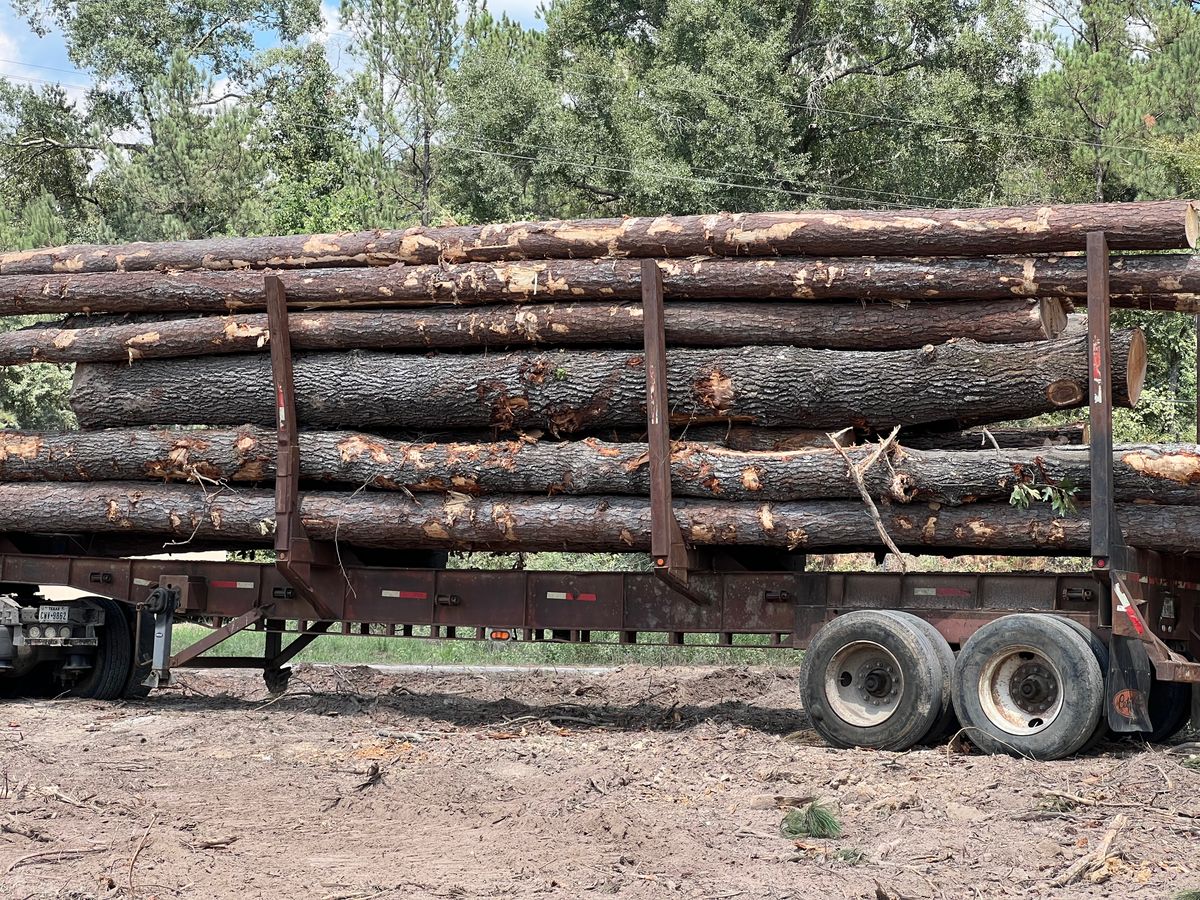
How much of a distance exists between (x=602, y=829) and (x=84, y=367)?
7942mm

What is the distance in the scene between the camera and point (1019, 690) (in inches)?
375

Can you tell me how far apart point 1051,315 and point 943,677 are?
2720 millimetres

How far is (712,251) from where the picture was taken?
10820 mm

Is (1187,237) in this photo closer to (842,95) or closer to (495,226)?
(495,226)

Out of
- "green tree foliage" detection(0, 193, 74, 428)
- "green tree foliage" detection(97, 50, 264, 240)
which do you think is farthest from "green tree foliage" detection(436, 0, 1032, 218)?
"green tree foliage" detection(0, 193, 74, 428)

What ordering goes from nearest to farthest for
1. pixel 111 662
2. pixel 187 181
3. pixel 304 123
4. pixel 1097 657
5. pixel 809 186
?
pixel 1097 657 < pixel 111 662 < pixel 809 186 < pixel 187 181 < pixel 304 123

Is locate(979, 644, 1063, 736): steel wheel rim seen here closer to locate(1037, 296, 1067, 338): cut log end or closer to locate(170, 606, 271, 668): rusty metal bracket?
locate(1037, 296, 1067, 338): cut log end

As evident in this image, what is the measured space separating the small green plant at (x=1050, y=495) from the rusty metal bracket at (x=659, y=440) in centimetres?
248

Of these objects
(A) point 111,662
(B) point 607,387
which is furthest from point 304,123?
(B) point 607,387

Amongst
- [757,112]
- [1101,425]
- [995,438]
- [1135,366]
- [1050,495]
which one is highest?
[757,112]

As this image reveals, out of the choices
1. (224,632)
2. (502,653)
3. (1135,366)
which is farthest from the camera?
(502,653)

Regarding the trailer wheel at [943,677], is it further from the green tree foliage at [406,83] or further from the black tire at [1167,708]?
the green tree foliage at [406,83]

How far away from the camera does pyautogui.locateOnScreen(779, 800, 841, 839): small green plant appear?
7207 mm

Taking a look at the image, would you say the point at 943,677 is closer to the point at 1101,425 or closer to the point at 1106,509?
the point at 1106,509
